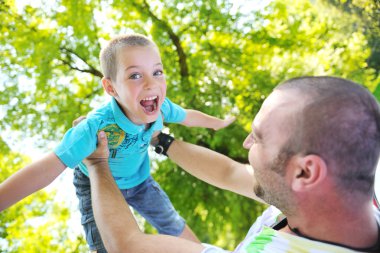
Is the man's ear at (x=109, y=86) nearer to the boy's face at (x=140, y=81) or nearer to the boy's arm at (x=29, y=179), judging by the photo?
the boy's face at (x=140, y=81)

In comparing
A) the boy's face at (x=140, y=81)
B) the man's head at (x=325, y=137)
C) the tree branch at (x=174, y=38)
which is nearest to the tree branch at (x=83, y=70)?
the tree branch at (x=174, y=38)

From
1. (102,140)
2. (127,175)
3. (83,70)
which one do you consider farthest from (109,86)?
(83,70)

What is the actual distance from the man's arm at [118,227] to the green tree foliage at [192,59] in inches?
95.6

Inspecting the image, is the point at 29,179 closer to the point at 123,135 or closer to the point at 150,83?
the point at 123,135

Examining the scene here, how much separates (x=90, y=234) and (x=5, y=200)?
2.15 feet

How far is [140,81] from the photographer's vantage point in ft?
6.26

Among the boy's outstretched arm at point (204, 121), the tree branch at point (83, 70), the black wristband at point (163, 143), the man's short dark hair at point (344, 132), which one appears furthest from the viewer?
the tree branch at point (83, 70)

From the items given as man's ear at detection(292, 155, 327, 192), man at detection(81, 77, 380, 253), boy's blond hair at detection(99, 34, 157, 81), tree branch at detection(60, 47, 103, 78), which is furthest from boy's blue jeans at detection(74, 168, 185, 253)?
tree branch at detection(60, 47, 103, 78)

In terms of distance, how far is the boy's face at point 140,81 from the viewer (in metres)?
1.89

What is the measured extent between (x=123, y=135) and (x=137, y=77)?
0.95ft

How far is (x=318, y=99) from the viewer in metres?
1.14

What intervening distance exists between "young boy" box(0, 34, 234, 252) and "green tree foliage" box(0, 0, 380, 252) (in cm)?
180

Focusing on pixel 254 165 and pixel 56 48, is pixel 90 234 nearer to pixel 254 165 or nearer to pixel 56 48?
pixel 254 165

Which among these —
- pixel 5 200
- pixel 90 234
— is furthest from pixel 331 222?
pixel 90 234
